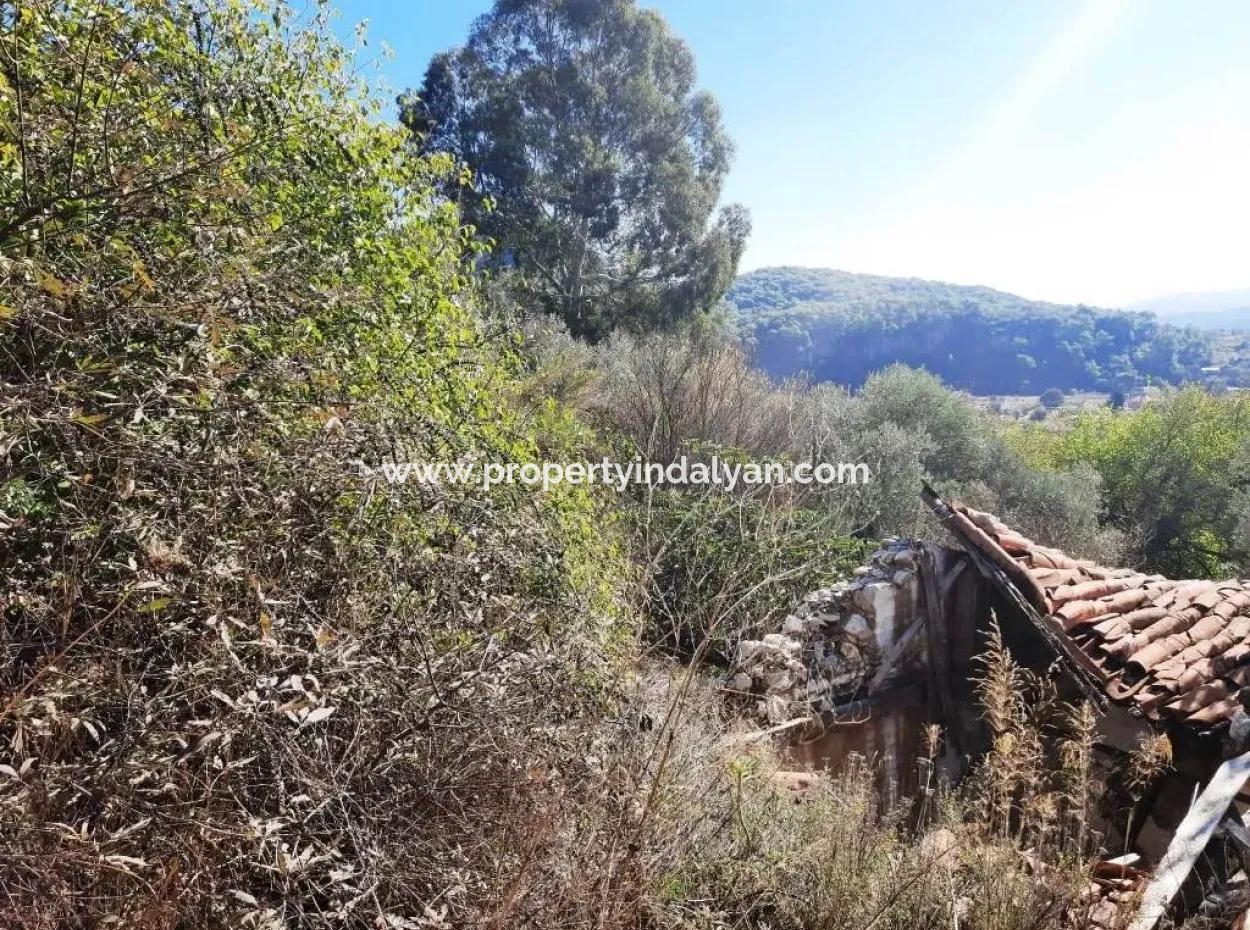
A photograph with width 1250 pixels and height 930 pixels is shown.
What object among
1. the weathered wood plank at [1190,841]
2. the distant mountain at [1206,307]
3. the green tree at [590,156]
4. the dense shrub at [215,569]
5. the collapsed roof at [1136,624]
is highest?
the distant mountain at [1206,307]

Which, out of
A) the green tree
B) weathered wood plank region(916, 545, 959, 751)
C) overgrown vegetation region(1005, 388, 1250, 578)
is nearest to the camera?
weathered wood plank region(916, 545, 959, 751)

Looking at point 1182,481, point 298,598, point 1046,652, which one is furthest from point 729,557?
point 1182,481

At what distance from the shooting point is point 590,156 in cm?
1752

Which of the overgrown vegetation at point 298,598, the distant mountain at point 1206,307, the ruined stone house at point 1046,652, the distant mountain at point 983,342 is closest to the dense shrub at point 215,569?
the overgrown vegetation at point 298,598

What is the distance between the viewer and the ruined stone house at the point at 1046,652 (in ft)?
13.8

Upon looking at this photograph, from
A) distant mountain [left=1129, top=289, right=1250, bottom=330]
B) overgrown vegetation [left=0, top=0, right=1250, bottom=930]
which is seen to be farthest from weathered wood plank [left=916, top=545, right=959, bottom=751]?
distant mountain [left=1129, top=289, right=1250, bottom=330]

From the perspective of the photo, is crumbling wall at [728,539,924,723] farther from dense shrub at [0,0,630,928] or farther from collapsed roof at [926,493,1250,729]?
dense shrub at [0,0,630,928]

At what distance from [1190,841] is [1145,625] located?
9.42ft

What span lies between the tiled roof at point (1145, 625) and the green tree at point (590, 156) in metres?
13.0

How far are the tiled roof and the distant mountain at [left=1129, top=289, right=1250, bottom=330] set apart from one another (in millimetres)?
130197

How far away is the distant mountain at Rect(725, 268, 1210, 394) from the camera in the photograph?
195 ft

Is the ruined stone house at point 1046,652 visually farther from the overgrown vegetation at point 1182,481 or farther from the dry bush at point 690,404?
the overgrown vegetation at point 1182,481

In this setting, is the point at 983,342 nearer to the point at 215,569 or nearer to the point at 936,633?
the point at 936,633

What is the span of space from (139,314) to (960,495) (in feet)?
42.8
